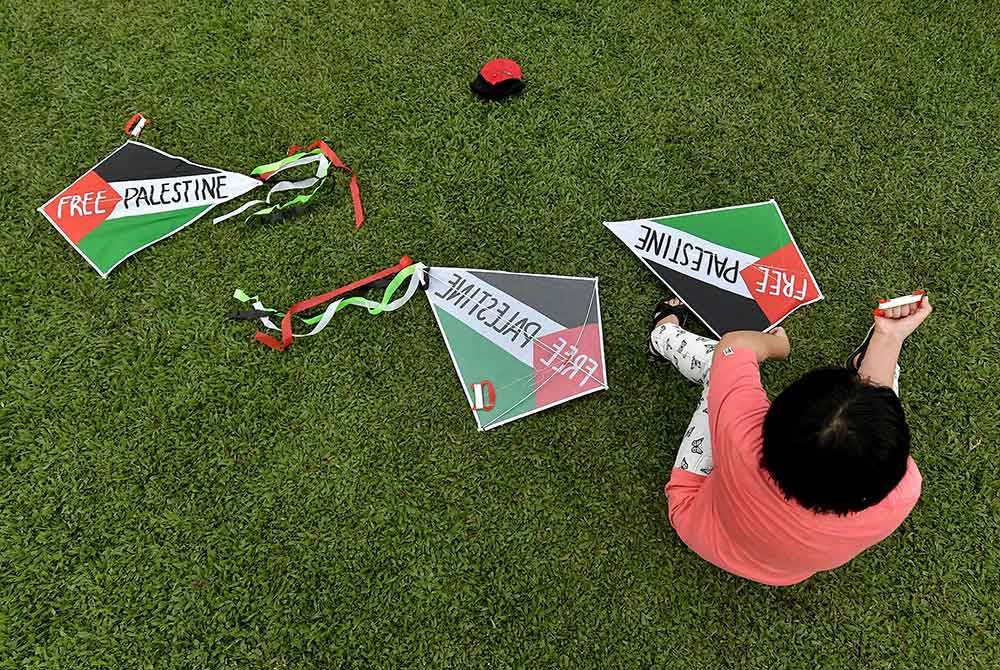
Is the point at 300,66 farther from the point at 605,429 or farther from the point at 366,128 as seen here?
the point at 605,429

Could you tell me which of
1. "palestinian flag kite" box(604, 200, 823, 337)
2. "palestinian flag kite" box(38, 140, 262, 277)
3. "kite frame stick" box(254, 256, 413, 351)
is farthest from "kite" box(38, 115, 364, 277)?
"palestinian flag kite" box(604, 200, 823, 337)

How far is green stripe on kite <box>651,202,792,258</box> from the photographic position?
7.74ft

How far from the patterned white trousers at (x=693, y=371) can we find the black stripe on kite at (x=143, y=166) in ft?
6.20

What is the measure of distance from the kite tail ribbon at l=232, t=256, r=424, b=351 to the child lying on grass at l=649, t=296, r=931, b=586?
94 centimetres

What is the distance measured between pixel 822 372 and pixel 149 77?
2.87m

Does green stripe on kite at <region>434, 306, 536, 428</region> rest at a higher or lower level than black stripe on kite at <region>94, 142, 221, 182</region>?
lower

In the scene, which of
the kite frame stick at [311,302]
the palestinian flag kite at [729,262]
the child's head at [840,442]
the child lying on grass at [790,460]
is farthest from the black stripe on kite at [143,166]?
the child's head at [840,442]

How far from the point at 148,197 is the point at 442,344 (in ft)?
4.41

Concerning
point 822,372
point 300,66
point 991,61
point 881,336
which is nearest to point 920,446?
point 881,336

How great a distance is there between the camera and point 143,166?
2.54m

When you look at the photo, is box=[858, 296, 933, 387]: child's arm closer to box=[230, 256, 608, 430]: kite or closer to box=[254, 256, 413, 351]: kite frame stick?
box=[230, 256, 608, 430]: kite

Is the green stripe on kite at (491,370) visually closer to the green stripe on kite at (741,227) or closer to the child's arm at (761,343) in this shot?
the child's arm at (761,343)

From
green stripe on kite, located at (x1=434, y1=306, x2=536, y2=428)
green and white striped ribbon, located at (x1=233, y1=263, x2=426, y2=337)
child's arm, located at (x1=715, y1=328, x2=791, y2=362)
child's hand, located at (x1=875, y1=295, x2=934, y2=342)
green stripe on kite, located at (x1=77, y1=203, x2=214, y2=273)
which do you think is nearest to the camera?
child's hand, located at (x1=875, y1=295, x2=934, y2=342)

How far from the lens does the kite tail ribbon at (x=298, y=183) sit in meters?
2.44
